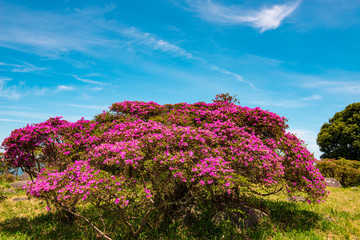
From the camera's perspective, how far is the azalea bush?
6.35 m

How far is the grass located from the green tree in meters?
23.1

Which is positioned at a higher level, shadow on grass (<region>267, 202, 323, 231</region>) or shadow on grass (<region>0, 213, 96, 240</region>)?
shadow on grass (<region>267, 202, 323, 231</region>)

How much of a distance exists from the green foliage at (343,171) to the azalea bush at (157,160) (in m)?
14.7

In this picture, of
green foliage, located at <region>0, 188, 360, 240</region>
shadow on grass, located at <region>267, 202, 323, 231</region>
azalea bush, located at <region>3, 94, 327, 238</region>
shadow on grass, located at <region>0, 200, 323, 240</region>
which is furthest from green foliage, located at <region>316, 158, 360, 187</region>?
azalea bush, located at <region>3, 94, 327, 238</region>

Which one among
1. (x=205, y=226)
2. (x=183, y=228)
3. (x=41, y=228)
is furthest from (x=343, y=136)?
(x=41, y=228)

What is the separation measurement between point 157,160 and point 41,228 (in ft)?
21.6

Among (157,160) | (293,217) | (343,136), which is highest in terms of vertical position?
(343,136)

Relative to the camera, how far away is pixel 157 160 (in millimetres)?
6539

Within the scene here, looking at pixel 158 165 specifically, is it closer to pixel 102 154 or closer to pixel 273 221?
pixel 102 154

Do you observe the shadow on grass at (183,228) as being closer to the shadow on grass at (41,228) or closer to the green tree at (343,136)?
the shadow on grass at (41,228)

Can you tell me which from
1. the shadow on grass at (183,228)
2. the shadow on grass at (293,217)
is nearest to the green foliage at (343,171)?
the shadow on grass at (293,217)

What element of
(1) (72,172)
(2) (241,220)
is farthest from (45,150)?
(2) (241,220)

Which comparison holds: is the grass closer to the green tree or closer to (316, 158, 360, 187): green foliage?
(316, 158, 360, 187): green foliage

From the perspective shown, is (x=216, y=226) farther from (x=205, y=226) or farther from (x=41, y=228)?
(x=41, y=228)
